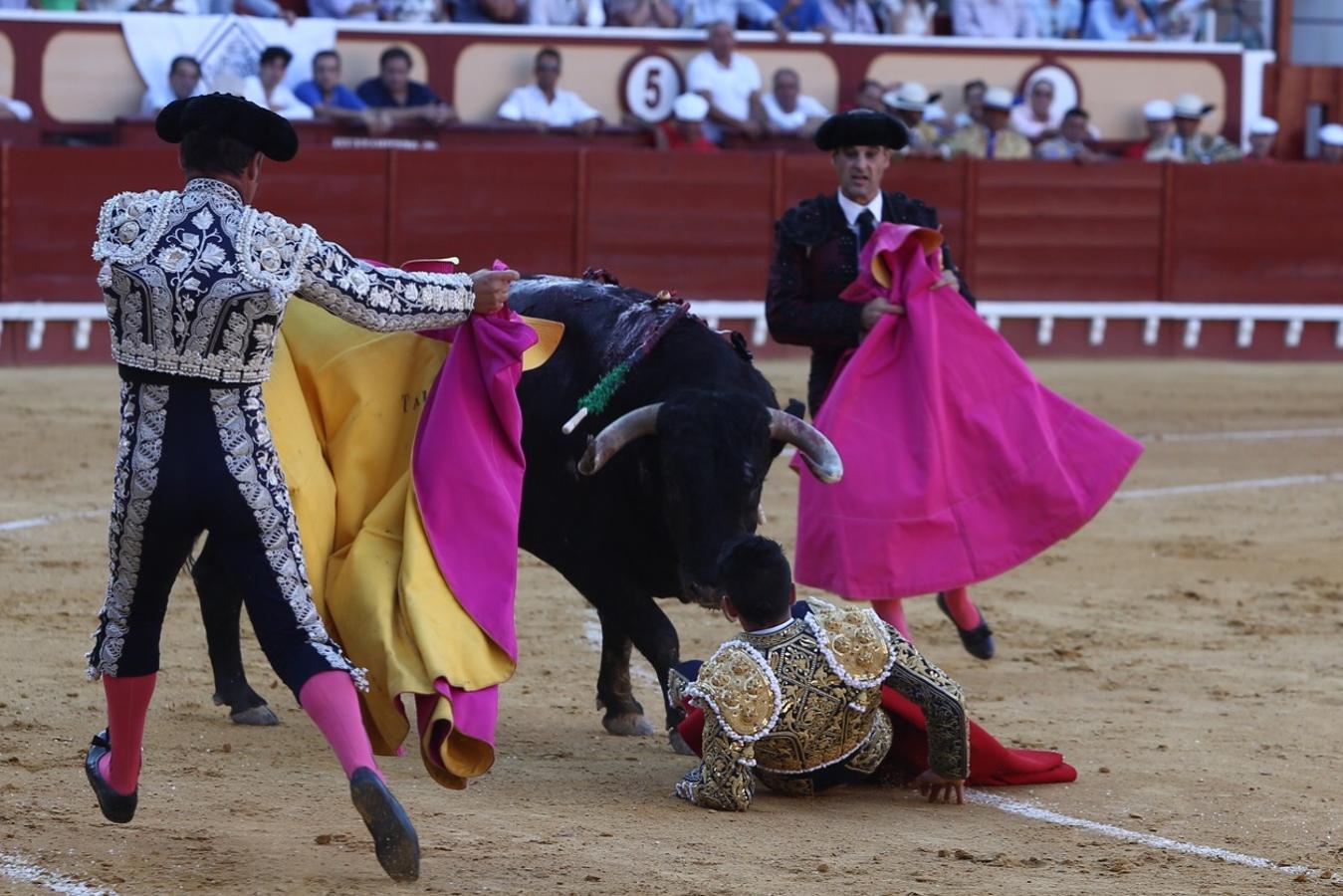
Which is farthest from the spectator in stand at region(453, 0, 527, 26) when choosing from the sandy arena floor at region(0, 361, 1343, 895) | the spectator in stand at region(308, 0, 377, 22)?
the sandy arena floor at region(0, 361, 1343, 895)

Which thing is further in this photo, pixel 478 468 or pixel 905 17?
pixel 905 17

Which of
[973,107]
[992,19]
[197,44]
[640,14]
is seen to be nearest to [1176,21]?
[992,19]

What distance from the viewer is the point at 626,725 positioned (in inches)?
167

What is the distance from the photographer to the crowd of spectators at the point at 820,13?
1122 cm

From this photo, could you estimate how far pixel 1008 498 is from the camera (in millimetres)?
4688

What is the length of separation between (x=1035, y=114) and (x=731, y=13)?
191cm

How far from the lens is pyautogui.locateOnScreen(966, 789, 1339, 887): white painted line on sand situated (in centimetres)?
327

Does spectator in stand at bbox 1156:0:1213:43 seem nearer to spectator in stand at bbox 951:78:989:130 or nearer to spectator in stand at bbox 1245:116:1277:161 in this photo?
spectator in stand at bbox 1245:116:1277:161

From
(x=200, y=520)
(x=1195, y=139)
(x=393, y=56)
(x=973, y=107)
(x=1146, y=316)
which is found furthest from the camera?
(x=1195, y=139)

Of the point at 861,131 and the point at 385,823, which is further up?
the point at 861,131

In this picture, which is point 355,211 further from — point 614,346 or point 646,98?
point 614,346

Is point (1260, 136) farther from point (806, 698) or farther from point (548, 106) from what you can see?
point (806, 698)

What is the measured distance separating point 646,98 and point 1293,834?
8.91 meters

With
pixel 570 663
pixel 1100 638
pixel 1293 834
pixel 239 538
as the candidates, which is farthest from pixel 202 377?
pixel 1100 638
